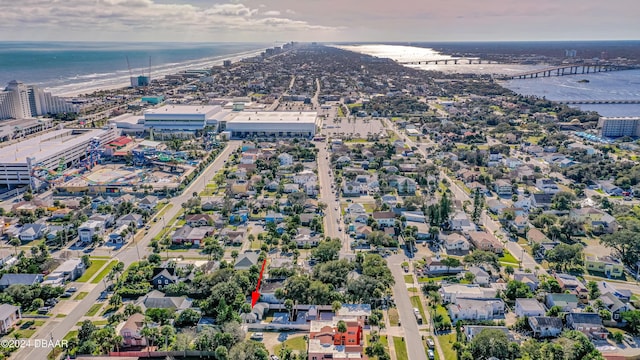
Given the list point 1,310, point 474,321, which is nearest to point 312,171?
point 474,321

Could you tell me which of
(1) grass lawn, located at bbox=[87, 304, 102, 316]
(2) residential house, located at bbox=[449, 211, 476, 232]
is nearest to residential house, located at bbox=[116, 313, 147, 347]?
(1) grass lawn, located at bbox=[87, 304, 102, 316]

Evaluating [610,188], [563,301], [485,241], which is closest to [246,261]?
[485,241]

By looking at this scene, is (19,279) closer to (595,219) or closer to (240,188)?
(240,188)

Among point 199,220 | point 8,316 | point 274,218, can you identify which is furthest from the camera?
point 274,218

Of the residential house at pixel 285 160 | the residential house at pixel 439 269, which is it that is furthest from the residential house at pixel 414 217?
the residential house at pixel 285 160

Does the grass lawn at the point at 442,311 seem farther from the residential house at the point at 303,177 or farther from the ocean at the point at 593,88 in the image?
the ocean at the point at 593,88

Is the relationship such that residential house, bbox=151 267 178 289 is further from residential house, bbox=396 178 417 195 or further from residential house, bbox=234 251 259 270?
residential house, bbox=396 178 417 195
